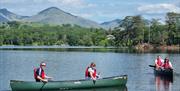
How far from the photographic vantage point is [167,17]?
579 feet

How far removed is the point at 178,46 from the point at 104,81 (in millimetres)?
137180

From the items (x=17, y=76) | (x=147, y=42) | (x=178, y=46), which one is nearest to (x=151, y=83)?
(x=17, y=76)

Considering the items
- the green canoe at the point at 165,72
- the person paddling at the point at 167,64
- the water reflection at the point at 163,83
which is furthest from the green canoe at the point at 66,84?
the person paddling at the point at 167,64

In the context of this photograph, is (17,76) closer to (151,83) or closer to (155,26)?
(151,83)

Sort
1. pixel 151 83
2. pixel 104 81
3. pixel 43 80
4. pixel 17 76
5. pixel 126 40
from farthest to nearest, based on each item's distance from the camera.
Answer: pixel 126 40, pixel 17 76, pixel 151 83, pixel 104 81, pixel 43 80

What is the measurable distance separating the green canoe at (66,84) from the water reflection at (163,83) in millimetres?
3391

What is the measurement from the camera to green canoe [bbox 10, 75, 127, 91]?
36062 mm

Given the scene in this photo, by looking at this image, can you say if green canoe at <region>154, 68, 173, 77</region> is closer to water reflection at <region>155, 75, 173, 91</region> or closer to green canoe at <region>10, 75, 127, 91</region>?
water reflection at <region>155, 75, 173, 91</region>

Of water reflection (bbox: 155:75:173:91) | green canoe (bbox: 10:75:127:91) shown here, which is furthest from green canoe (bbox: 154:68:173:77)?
green canoe (bbox: 10:75:127:91)

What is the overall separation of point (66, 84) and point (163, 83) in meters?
11.2

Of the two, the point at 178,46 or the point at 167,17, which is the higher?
the point at 167,17

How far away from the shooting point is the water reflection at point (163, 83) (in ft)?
131

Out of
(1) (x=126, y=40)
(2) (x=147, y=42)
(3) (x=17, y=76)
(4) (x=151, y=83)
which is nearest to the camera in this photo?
(4) (x=151, y=83)

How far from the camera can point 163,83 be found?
44.2m
